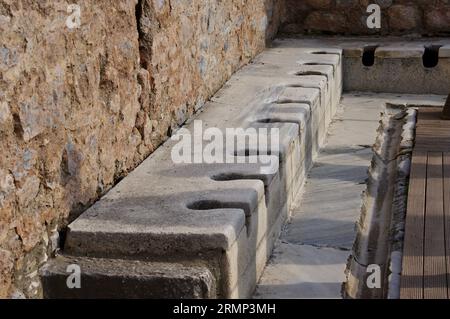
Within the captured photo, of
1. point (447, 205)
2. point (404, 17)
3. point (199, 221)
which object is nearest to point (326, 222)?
point (447, 205)

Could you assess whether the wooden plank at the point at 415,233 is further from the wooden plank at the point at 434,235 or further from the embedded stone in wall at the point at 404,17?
the embedded stone in wall at the point at 404,17

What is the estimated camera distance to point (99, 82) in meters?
3.24

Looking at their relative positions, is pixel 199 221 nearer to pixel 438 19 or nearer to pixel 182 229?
pixel 182 229

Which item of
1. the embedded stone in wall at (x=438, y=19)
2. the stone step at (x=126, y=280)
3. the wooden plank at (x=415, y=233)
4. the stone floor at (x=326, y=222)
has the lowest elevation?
the stone floor at (x=326, y=222)

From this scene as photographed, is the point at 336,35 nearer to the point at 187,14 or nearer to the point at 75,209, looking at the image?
the point at 187,14

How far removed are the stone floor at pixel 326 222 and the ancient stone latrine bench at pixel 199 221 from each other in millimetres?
74

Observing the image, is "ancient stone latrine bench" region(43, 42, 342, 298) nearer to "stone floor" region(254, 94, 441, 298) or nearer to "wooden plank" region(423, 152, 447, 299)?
"stone floor" region(254, 94, 441, 298)

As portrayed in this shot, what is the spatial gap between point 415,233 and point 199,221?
1160 mm

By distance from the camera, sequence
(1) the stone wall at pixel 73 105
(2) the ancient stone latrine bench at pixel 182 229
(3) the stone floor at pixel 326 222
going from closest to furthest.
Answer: (1) the stone wall at pixel 73 105, (2) the ancient stone latrine bench at pixel 182 229, (3) the stone floor at pixel 326 222

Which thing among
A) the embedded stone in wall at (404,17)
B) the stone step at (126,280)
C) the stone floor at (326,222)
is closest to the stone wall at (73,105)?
the stone step at (126,280)

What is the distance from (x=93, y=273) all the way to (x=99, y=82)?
900 millimetres

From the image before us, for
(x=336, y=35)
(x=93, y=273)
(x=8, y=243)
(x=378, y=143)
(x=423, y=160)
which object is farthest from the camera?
(x=336, y=35)

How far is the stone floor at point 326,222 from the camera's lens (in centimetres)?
313
